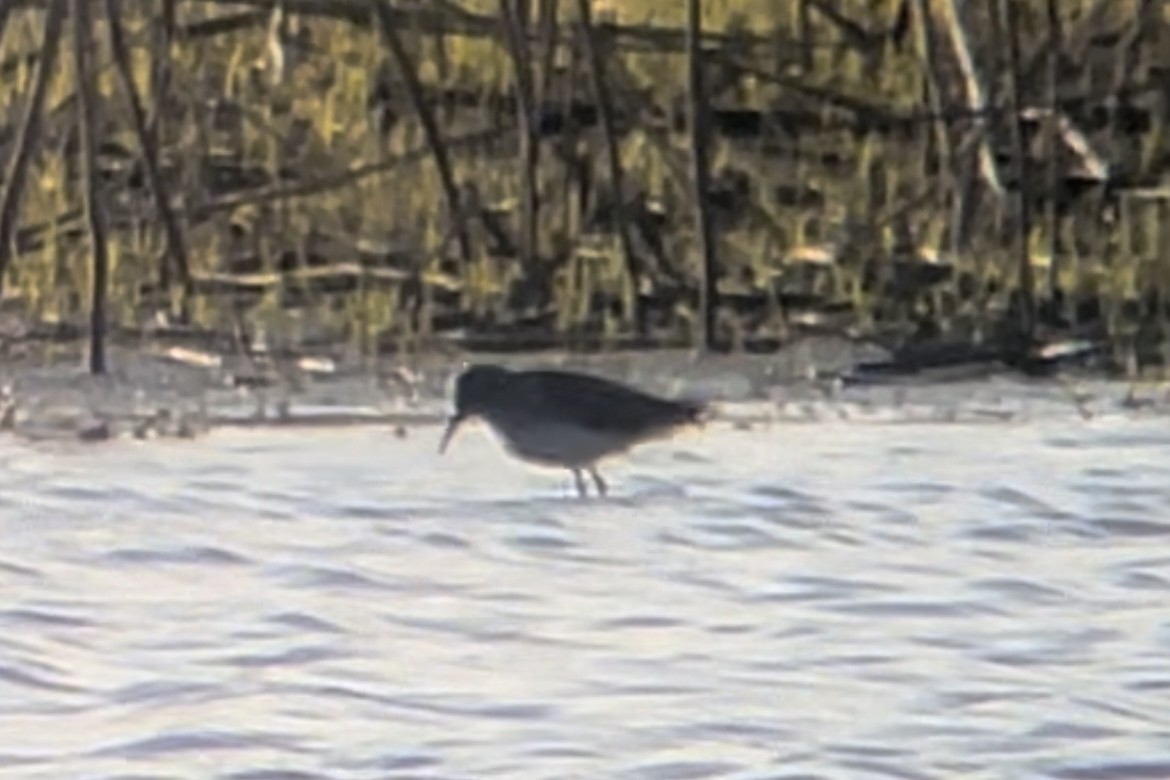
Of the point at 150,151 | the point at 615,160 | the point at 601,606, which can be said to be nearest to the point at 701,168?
the point at 615,160

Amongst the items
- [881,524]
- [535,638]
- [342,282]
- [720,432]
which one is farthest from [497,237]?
[535,638]

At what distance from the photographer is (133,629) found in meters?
1.09

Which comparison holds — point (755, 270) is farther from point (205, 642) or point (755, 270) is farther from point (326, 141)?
point (205, 642)

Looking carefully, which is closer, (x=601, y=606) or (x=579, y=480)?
(x=601, y=606)

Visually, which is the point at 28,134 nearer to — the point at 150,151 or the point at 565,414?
the point at 150,151

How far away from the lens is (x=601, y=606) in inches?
44.5

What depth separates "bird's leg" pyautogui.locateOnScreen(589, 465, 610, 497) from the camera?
4.24ft

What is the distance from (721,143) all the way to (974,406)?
9.1 inches

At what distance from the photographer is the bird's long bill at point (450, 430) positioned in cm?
135

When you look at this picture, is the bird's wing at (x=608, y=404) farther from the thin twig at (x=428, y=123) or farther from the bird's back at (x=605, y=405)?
the thin twig at (x=428, y=123)

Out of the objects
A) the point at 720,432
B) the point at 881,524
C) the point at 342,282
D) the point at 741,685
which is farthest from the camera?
the point at 342,282

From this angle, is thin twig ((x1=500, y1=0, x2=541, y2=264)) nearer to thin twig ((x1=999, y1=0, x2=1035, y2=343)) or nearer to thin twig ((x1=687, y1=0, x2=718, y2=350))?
thin twig ((x1=687, y1=0, x2=718, y2=350))

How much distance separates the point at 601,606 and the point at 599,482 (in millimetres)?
175

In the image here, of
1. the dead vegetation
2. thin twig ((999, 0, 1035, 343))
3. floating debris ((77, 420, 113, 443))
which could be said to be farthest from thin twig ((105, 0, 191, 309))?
thin twig ((999, 0, 1035, 343))
